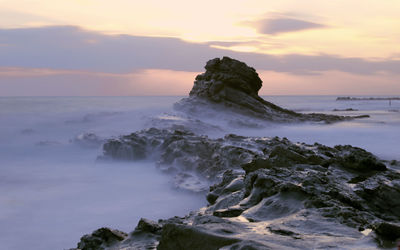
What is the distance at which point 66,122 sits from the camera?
84.4 feet

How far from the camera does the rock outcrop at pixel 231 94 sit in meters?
25.5

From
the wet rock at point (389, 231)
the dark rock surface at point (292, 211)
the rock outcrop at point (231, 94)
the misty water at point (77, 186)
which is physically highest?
the rock outcrop at point (231, 94)

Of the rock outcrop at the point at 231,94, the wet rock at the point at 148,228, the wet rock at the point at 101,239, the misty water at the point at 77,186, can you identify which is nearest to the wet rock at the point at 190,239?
the wet rock at the point at 148,228

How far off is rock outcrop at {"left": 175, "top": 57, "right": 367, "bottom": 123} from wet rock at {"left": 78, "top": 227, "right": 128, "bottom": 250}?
21.0 m

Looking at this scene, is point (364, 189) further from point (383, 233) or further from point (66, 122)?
point (66, 122)

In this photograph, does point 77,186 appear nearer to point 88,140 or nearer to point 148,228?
point 88,140

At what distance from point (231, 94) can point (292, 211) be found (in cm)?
2279

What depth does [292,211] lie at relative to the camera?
13.0ft

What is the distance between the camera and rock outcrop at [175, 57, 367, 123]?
25.5 meters

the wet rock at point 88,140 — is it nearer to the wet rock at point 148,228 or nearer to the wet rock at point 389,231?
the wet rock at point 148,228

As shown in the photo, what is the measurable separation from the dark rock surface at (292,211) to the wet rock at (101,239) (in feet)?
0.04

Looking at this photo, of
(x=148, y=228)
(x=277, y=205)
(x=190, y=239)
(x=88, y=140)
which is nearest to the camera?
(x=190, y=239)

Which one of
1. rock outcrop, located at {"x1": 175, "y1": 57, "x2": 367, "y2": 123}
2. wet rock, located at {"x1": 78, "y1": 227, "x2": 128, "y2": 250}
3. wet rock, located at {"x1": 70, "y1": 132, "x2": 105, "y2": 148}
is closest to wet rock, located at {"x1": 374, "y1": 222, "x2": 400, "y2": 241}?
wet rock, located at {"x1": 78, "y1": 227, "x2": 128, "y2": 250}

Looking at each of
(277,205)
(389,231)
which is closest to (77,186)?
(277,205)
